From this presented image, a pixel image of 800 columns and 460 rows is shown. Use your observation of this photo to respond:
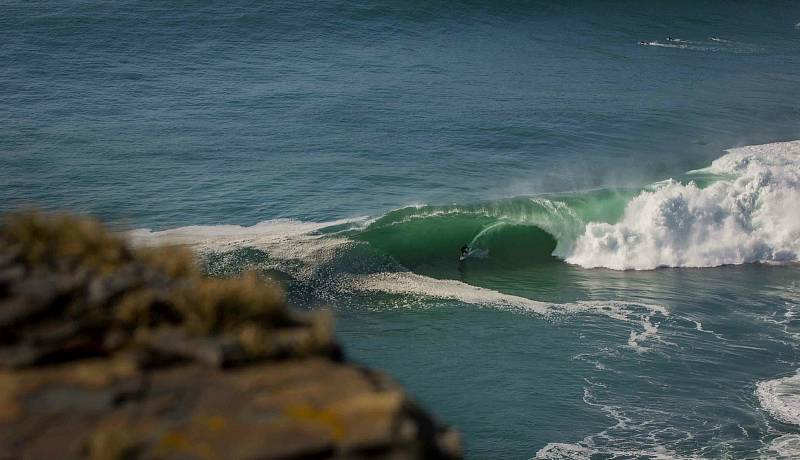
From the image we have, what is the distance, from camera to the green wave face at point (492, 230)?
26.8 metres

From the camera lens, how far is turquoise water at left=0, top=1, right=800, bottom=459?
18.4 m

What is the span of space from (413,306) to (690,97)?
27594mm

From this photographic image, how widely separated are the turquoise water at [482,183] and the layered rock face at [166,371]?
10.7 meters

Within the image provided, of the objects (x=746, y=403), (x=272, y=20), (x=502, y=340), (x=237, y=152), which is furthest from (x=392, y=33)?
(x=746, y=403)

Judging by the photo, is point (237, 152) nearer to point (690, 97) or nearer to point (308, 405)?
point (690, 97)

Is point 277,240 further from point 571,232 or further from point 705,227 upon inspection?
point 705,227

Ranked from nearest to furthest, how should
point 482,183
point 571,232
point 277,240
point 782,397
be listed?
point 782,397, point 277,240, point 571,232, point 482,183

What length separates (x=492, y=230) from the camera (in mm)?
28531

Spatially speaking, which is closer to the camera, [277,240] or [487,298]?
[487,298]

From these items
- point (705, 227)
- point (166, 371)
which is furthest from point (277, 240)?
point (166, 371)

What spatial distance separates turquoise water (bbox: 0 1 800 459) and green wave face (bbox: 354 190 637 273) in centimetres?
10

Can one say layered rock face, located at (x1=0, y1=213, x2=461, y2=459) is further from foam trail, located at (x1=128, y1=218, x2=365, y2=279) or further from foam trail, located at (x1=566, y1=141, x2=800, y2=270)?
foam trail, located at (x1=566, y1=141, x2=800, y2=270)

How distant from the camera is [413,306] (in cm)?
2273

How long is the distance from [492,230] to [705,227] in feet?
20.5
